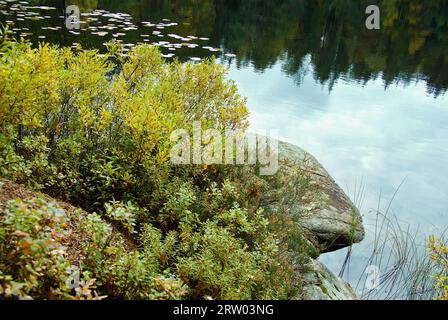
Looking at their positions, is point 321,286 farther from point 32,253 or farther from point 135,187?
point 32,253

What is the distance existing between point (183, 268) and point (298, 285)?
1.48 meters

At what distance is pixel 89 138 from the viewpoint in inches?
227

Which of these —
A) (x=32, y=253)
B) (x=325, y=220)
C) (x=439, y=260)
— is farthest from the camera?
(x=325, y=220)

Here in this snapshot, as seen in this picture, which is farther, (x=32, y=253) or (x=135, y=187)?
(x=135, y=187)

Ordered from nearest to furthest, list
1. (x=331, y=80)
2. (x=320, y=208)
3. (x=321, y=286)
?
(x=321, y=286) → (x=320, y=208) → (x=331, y=80)

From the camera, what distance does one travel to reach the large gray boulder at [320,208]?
7.13m

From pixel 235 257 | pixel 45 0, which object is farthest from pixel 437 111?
pixel 45 0

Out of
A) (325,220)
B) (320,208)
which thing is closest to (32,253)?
(325,220)

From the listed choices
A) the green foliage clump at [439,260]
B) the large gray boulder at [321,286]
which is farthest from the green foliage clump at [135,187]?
the green foliage clump at [439,260]

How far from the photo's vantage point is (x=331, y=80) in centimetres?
2030

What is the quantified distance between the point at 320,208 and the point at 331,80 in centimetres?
1382

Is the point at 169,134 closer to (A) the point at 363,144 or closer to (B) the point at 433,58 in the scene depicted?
(A) the point at 363,144

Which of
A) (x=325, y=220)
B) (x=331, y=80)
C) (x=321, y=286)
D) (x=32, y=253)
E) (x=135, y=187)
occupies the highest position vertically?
(x=32, y=253)

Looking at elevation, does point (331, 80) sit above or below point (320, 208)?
above
